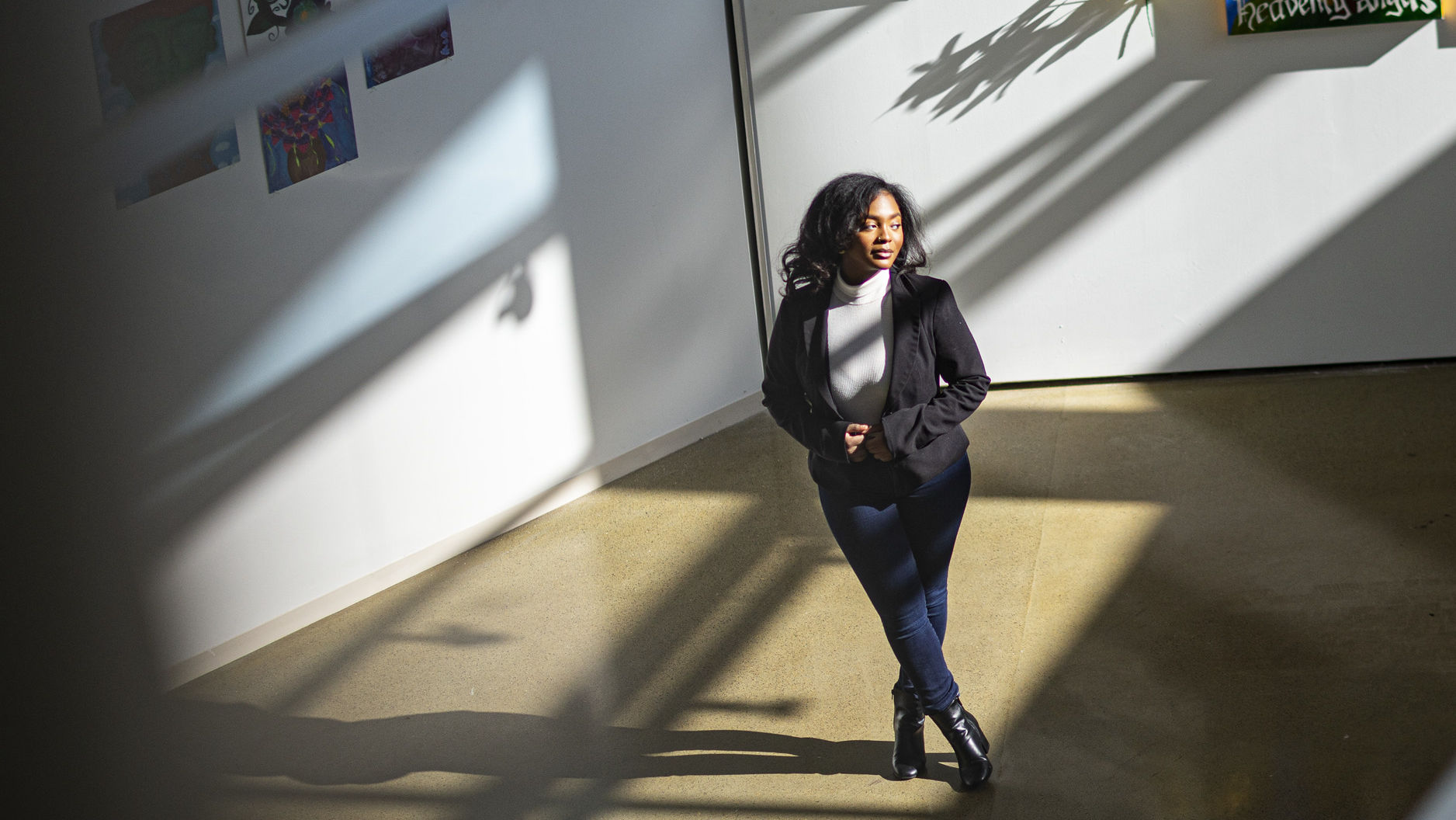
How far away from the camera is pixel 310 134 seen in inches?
133

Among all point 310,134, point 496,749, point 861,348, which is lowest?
point 496,749

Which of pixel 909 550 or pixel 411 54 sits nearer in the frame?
pixel 909 550

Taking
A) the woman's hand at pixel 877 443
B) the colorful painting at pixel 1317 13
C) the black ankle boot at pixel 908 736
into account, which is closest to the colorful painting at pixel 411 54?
the woman's hand at pixel 877 443

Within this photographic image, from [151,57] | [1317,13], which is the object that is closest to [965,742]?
[151,57]

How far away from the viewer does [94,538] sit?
483mm

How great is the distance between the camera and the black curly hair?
85.7 inches

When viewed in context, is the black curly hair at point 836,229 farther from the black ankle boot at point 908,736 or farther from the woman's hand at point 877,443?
the black ankle boot at point 908,736

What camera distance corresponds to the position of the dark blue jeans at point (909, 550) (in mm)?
2277

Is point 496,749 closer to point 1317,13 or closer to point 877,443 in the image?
point 877,443

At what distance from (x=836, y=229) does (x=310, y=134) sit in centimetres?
190

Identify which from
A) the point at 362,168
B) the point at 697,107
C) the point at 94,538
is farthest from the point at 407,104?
the point at 94,538

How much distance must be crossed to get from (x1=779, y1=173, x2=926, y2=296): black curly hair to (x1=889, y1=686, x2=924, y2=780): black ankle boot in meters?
0.89

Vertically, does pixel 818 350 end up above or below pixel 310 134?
below

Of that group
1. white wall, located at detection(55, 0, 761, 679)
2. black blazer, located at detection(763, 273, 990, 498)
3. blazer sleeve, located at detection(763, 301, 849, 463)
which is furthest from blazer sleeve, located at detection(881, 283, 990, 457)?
white wall, located at detection(55, 0, 761, 679)
